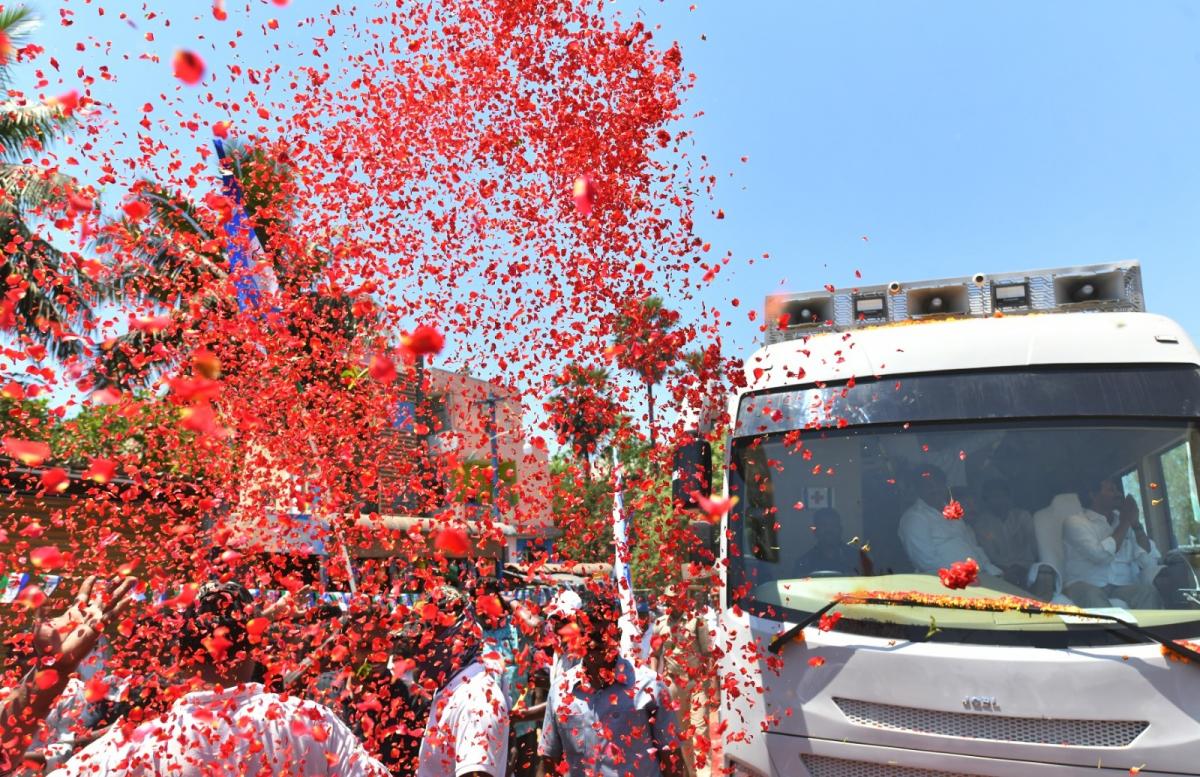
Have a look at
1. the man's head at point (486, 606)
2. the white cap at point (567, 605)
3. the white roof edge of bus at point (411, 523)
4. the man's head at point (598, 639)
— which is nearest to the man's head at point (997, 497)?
the man's head at point (598, 639)

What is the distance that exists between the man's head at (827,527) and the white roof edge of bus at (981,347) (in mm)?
962

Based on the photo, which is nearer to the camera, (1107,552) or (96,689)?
(1107,552)

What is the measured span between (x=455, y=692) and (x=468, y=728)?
229 millimetres

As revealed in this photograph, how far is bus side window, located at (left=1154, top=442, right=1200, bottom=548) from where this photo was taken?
4.66 m

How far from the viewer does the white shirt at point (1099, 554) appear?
4.66 meters

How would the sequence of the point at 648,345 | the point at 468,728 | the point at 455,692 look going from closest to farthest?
the point at 468,728 → the point at 455,692 → the point at 648,345

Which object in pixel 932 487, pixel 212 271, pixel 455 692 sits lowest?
pixel 455 692

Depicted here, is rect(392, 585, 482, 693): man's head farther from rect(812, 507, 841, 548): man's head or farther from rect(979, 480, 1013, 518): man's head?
rect(979, 480, 1013, 518): man's head

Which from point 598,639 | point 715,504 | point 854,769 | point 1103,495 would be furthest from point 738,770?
point 1103,495

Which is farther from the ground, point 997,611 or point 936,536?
point 936,536

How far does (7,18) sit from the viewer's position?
14.9m

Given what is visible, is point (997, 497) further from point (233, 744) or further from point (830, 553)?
point (233, 744)

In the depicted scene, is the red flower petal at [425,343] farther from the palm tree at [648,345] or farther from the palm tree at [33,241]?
the palm tree at [33,241]

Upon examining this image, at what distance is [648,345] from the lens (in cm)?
757
